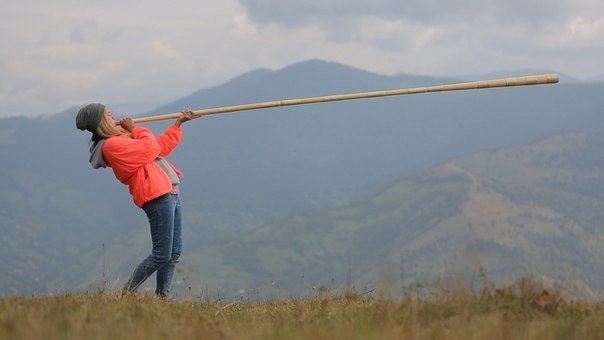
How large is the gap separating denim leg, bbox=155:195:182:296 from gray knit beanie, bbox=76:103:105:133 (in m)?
1.26

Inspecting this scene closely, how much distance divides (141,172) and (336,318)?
3.29 m

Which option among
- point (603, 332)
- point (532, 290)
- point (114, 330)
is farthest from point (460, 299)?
point (114, 330)

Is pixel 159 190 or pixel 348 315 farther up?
pixel 159 190

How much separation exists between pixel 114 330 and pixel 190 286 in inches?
154

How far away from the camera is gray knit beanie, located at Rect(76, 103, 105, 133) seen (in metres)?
8.48

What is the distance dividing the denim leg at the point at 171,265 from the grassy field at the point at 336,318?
1568 mm

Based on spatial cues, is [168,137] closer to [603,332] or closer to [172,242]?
[172,242]

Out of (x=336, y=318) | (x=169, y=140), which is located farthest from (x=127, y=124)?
(x=336, y=318)

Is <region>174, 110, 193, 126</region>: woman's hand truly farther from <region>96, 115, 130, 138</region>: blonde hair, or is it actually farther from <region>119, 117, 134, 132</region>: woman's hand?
<region>96, 115, 130, 138</region>: blonde hair

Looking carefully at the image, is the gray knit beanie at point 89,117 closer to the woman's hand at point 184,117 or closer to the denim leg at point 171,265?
the woman's hand at point 184,117

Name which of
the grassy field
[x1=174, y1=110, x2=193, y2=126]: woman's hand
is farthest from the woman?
the grassy field

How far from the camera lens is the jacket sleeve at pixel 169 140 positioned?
30.0ft

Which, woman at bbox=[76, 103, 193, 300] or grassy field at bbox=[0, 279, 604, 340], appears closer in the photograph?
grassy field at bbox=[0, 279, 604, 340]

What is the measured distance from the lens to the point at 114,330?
4902 mm
